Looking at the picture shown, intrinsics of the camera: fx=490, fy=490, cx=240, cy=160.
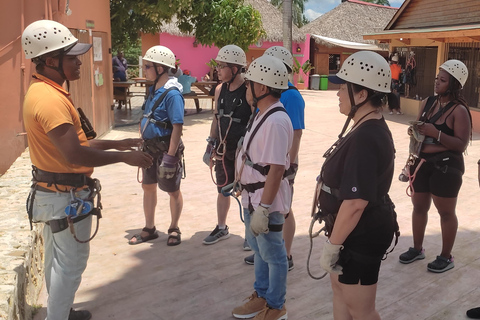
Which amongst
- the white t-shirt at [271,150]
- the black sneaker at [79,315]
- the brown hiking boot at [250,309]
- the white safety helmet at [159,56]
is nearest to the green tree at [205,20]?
the white safety helmet at [159,56]

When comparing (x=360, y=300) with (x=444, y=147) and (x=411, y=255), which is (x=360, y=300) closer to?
(x=444, y=147)

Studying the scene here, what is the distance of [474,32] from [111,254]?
37.7 ft

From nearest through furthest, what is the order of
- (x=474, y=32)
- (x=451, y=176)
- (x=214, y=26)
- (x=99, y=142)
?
(x=99, y=142) < (x=451, y=176) < (x=474, y=32) < (x=214, y=26)

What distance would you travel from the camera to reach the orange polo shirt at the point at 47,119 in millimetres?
2908

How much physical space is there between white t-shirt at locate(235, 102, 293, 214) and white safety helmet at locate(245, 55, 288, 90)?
0.53 ft

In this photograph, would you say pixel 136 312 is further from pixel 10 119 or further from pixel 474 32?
pixel 474 32

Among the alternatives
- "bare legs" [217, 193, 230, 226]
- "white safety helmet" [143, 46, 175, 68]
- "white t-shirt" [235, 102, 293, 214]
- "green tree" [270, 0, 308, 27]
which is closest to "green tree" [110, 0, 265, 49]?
"white safety helmet" [143, 46, 175, 68]

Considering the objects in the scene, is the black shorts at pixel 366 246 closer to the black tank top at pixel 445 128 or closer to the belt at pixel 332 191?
the belt at pixel 332 191

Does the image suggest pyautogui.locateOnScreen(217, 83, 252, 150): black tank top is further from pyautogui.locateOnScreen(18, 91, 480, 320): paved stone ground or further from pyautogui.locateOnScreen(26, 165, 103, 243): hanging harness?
pyautogui.locateOnScreen(26, 165, 103, 243): hanging harness

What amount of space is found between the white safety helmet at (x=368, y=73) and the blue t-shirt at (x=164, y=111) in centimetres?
245

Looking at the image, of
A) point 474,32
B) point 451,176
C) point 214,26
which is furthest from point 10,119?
point 474,32

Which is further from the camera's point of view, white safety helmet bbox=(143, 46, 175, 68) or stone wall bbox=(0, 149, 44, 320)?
white safety helmet bbox=(143, 46, 175, 68)

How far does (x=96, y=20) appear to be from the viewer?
35.6 ft

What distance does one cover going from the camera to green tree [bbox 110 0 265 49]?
13.4 metres
